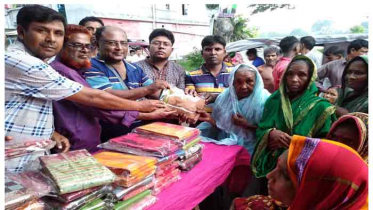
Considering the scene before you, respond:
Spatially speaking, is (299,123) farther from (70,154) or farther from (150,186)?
(70,154)

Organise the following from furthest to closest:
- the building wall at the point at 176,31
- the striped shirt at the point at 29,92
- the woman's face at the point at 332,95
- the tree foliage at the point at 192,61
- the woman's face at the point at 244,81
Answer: the tree foliage at the point at 192,61 < the building wall at the point at 176,31 < the woman's face at the point at 332,95 < the woman's face at the point at 244,81 < the striped shirt at the point at 29,92

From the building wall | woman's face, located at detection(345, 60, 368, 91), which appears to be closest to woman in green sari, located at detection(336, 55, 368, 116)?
woman's face, located at detection(345, 60, 368, 91)

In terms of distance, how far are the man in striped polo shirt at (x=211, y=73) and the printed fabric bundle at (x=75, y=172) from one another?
86.9 inches

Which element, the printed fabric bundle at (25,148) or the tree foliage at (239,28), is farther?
the tree foliage at (239,28)

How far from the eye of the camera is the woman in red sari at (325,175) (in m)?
1.14

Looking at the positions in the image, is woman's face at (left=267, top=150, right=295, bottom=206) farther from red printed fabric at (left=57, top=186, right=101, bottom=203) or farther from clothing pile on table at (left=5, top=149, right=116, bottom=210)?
red printed fabric at (left=57, top=186, right=101, bottom=203)

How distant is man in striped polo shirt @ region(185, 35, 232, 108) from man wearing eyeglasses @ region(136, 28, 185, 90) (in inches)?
6.7

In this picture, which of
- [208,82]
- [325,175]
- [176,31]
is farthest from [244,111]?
[176,31]

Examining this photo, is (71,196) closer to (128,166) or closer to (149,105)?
(128,166)

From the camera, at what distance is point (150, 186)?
1555mm

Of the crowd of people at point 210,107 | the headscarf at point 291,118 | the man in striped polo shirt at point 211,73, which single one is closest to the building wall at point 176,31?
the man in striped polo shirt at point 211,73

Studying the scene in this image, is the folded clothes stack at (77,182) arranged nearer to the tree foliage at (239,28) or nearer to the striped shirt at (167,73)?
the striped shirt at (167,73)

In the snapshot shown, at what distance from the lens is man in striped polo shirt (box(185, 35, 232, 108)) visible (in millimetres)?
3463

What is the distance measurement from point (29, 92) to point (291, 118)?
6.90 feet
